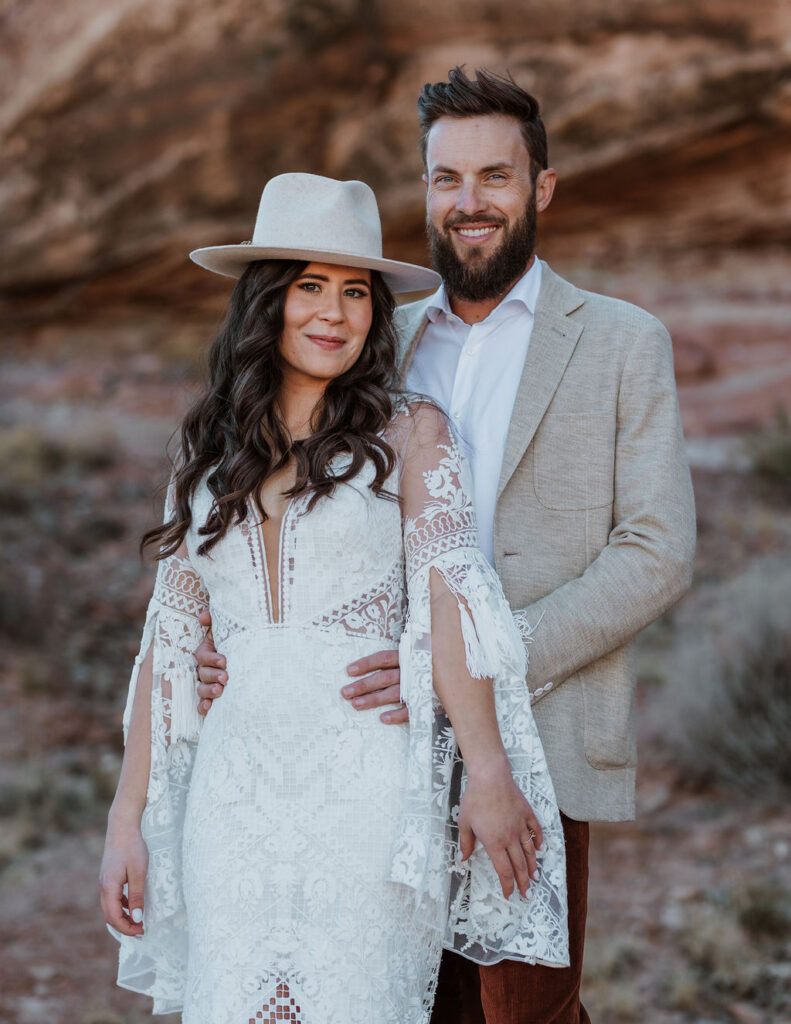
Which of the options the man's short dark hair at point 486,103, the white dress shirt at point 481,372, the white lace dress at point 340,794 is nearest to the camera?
the white lace dress at point 340,794

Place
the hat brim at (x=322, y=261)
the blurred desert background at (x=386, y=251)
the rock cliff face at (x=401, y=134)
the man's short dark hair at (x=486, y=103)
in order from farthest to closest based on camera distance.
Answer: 1. the rock cliff face at (x=401, y=134)
2. the blurred desert background at (x=386, y=251)
3. the man's short dark hair at (x=486, y=103)
4. the hat brim at (x=322, y=261)

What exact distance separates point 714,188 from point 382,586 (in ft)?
24.0

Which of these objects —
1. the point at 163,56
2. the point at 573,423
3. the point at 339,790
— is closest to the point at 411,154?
the point at 163,56

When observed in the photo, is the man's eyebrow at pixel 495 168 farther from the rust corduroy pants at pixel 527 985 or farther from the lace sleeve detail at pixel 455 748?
the rust corduroy pants at pixel 527 985

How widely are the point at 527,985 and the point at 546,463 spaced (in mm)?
1041

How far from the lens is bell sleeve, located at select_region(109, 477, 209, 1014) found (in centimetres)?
230

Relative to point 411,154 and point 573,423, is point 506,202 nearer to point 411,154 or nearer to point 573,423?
point 573,423

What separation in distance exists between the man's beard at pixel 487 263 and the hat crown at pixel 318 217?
11.5 inches

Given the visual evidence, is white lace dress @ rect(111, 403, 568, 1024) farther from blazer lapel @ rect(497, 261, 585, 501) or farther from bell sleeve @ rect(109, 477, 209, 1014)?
blazer lapel @ rect(497, 261, 585, 501)

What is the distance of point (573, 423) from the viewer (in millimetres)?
2504

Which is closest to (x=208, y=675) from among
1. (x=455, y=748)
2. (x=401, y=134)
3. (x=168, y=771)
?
(x=168, y=771)

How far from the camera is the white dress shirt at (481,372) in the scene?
102 inches

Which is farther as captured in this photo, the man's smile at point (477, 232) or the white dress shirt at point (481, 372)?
the man's smile at point (477, 232)

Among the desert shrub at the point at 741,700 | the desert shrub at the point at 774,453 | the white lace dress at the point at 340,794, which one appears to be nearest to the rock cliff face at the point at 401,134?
the desert shrub at the point at 774,453
